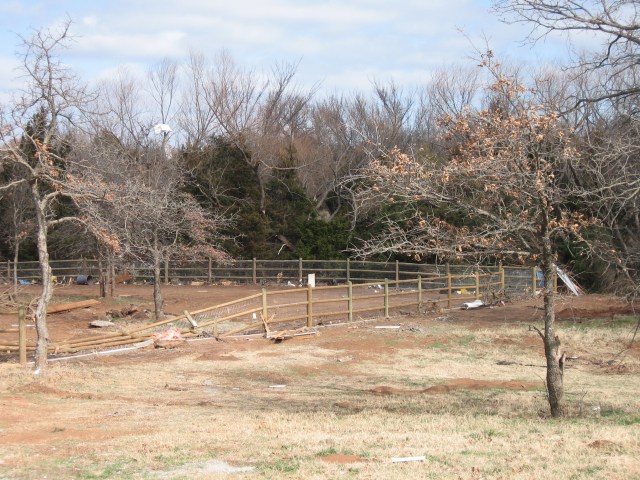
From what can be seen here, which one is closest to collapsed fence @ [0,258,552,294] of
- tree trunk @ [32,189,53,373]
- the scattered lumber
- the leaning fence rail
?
the leaning fence rail

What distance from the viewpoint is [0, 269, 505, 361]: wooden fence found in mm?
18875

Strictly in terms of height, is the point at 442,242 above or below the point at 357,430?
above

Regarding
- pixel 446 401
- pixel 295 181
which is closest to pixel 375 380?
pixel 446 401

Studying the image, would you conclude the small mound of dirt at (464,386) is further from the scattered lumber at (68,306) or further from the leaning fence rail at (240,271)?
the leaning fence rail at (240,271)

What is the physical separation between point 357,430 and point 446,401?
3190 mm

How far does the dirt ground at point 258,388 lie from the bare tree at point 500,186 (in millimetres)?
2187

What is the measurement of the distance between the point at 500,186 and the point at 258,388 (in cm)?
660

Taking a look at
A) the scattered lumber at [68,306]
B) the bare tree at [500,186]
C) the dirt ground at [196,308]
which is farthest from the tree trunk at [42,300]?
the scattered lumber at [68,306]

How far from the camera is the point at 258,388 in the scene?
567 inches

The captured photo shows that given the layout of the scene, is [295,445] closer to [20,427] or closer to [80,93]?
[20,427]

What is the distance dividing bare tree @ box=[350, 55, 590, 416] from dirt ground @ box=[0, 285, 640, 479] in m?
2.19

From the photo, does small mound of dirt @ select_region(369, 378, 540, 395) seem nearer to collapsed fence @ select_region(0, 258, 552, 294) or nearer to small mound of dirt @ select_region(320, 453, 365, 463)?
small mound of dirt @ select_region(320, 453, 365, 463)

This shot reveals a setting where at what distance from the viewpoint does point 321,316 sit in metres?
25.2

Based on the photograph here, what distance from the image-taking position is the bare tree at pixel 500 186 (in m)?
9.85
